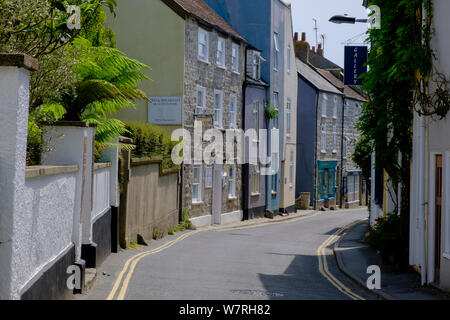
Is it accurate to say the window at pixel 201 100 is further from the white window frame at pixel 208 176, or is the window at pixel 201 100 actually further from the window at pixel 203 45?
the white window frame at pixel 208 176

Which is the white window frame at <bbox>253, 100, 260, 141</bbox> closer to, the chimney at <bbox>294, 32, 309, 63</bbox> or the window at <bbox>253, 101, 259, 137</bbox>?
the window at <bbox>253, 101, 259, 137</bbox>

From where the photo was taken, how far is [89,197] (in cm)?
1256

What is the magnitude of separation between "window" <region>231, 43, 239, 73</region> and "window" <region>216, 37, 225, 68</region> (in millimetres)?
1359

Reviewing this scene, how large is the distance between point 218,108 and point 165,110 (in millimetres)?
4820

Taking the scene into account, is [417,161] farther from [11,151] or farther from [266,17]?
[266,17]

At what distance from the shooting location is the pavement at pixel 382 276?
12.2 metres

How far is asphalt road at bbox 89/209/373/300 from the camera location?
11.5m

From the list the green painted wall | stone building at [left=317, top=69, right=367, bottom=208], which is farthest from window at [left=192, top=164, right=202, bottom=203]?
stone building at [left=317, top=69, right=367, bottom=208]

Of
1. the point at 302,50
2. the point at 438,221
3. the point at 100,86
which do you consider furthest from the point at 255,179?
the point at 438,221

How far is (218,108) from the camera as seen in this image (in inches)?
1253

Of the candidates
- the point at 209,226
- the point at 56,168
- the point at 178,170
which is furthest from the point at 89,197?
the point at 209,226

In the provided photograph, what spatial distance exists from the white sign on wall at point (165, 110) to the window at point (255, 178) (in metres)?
9.99

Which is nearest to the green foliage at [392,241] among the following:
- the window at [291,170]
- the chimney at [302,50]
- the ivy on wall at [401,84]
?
the ivy on wall at [401,84]
